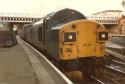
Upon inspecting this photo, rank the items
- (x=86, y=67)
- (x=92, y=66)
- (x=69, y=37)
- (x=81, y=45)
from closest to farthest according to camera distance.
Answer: (x=69, y=37)
(x=81, y=45)
(x=92, y=66)
(x=86, y=67)

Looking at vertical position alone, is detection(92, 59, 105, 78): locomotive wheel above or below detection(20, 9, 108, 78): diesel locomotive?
below

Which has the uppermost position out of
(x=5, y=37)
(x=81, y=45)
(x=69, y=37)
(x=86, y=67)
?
(x=69, y=37)

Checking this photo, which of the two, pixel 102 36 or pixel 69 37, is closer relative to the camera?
pixel 69 37

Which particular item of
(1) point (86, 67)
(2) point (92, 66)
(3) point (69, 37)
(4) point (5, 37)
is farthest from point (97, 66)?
(4) point (5, 37)

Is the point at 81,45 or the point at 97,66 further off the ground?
the point at 81,45

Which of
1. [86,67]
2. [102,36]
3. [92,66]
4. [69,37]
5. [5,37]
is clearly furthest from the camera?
[5,37]

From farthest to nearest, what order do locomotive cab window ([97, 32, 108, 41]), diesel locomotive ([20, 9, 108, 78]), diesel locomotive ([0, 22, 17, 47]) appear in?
diesel locomotive ([0, 22, 17, 47]), locomotive cab window ([97, 32, 108, 41]), diesel locomotive ([20, 9, 108, 78])

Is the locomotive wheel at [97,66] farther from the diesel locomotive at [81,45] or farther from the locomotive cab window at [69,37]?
the locomotive cab window at [69,37]

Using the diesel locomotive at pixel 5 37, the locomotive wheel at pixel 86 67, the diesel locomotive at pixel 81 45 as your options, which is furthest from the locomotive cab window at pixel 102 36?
the diesel locomotive at pixel 5 37

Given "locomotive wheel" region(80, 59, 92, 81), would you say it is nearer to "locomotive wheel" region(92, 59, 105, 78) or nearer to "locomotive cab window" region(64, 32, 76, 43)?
"locomotive wheel" region(92, 59, 105, 78)

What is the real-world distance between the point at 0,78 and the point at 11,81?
1.84ft

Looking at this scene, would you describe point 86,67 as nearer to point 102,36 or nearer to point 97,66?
point 97,66

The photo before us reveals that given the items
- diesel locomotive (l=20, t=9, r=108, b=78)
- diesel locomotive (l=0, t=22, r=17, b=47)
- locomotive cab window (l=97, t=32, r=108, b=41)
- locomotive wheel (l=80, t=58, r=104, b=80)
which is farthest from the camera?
diesel locomotive (l=0, t=22, r=17, b=47)

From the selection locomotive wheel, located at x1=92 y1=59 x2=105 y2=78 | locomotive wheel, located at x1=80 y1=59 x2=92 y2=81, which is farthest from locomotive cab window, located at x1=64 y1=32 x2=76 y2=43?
locomotive wheel, located at x1=92 y1=59 x2=105 y2=78
